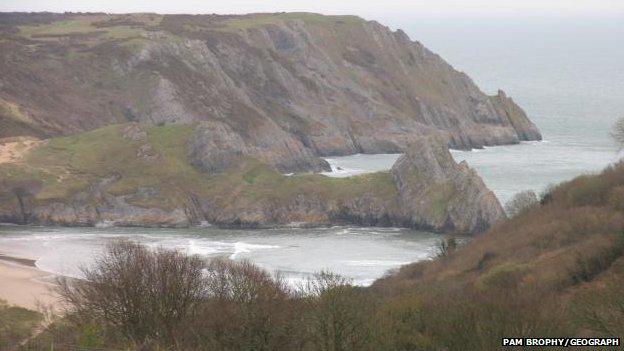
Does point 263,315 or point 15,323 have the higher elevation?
point 263,315

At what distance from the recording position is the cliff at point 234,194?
298 feet

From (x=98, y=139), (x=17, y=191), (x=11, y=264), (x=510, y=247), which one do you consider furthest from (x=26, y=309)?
(x=98, y=139)

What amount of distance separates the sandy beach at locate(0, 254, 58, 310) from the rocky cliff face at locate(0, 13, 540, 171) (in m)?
32.9

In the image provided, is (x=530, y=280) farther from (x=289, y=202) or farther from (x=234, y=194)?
(x=234, y=194)

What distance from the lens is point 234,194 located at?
95.6 m

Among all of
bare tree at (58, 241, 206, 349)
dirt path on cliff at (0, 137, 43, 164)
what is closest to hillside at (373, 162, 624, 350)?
bare tree at (58, 241, 206, 349)

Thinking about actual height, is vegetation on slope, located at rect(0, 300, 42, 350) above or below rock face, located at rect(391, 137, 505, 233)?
below

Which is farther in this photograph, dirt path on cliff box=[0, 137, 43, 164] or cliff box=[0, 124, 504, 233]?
dirt path on cliff box=[0, 137, 43, 164]

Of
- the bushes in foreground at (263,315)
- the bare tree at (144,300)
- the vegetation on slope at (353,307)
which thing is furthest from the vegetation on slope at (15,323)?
the bare tree at (144,300)

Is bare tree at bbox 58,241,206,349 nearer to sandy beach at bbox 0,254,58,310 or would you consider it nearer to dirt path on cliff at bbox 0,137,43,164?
sandy beach at bbox 0,254,58,310

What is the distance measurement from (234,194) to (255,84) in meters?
51.1

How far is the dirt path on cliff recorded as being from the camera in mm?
100125

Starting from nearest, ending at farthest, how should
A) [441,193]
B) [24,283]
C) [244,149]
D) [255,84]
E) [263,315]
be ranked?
1. [263,315]
2. [24,283]
3. [441,193]
4. [244,149]
5. [255,84]

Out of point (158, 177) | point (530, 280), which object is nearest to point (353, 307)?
point (530, 280)
